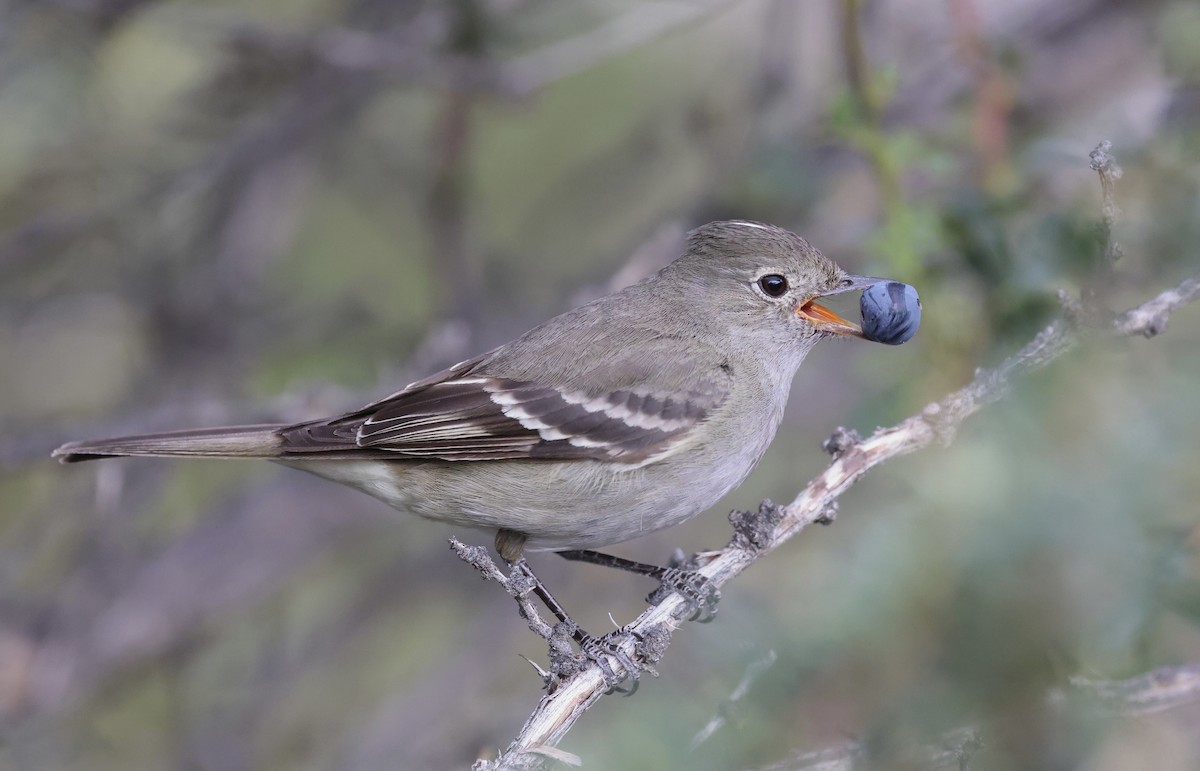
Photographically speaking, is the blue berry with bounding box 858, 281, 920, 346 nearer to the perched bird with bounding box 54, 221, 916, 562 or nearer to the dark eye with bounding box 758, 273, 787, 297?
the perched bird with bounding box 54, 221, 916, 562

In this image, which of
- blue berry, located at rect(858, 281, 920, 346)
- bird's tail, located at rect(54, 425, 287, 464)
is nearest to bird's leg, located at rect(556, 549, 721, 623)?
blue berry, located at rect(858, 281, 920, 346)

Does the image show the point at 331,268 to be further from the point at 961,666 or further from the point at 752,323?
the point at 961,666

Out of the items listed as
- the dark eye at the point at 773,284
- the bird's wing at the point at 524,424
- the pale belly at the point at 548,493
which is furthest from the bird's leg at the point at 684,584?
the dark eye at the point at 773,284

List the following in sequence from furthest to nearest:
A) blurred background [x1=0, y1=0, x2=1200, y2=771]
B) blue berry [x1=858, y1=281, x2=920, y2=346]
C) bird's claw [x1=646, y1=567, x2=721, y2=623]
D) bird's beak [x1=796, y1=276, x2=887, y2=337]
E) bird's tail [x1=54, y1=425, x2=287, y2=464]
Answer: blurred background [x1=0, y1=0, x2=1200, y2=771], bird's beak [x1=796, y1=276, x2=887, y2=337], bird's tail [x1=54, y1=425, x2=287, y2=464], blue berry [x1=858, y1=281, x2=920, y2=346], bird's claw [x1=646, y1=567, x2=721, y2=623]

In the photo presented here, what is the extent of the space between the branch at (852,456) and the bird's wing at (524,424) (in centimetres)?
65

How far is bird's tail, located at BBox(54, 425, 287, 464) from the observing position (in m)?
4.56

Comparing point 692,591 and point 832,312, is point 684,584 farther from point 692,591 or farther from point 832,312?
point 832,312

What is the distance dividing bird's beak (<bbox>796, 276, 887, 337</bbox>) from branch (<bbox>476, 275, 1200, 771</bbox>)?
85 cm

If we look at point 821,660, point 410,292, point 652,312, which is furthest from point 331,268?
point 821,660

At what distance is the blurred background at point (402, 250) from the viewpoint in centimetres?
484

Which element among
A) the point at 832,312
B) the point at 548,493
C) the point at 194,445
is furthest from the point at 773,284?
the point at 194,445

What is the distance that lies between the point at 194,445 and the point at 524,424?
1.32 m

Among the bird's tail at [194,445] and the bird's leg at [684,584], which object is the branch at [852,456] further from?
the bird's tail at [194,445]

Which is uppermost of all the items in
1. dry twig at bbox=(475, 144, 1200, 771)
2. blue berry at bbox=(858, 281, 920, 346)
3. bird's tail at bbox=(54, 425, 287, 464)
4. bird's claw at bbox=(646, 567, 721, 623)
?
bird's tail at bbox=(54, 425, 287, 464)
